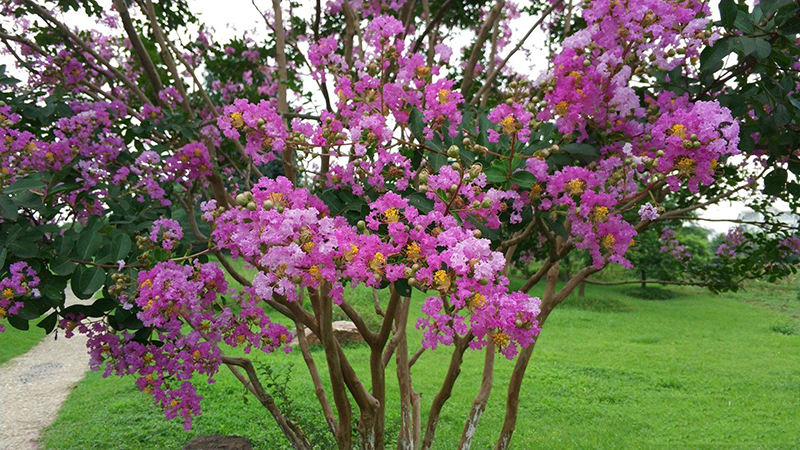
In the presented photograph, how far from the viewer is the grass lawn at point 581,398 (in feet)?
13.4

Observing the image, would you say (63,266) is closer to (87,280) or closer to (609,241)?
(87,280)

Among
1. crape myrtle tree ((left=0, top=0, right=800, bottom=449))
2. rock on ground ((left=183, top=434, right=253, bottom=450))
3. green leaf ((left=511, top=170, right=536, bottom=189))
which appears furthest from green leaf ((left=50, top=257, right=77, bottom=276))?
rock on ground ((left=183, top=434, right=253, bottom=450))

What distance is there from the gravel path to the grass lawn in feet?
0.55

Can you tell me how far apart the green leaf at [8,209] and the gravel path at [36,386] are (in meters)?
3.27

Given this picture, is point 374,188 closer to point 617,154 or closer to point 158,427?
point 617,154

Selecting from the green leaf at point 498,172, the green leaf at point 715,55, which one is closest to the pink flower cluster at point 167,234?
the green leaf at point 498,172

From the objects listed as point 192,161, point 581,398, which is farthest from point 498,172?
point 581,398

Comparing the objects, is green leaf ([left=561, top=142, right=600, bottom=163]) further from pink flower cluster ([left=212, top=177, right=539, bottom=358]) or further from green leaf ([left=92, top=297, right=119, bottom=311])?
green leaf ([left=92, top=297, right=119, bottom=311])

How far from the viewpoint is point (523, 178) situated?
1.24m

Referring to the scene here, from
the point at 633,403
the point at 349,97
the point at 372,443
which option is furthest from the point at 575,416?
the point at 349,97

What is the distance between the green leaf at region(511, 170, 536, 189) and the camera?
4.06 feet

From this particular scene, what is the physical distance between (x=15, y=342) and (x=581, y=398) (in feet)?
20.8

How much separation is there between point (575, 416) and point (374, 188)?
152 inches

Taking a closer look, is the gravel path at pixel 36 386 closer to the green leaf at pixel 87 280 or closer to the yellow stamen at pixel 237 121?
the green leaf at pixel 87 280
